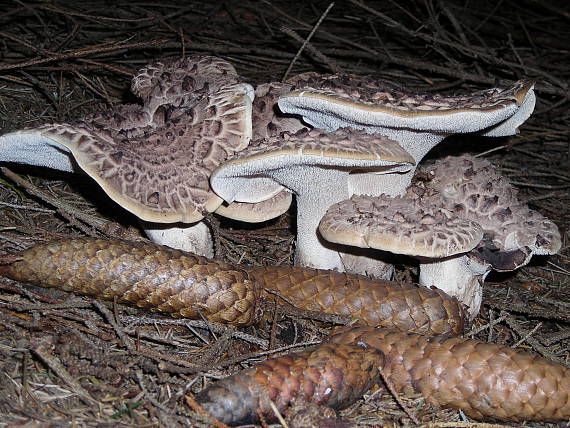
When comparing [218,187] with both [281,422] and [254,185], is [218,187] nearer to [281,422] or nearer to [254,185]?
[254,185]

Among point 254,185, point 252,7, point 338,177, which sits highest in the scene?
point 252,7

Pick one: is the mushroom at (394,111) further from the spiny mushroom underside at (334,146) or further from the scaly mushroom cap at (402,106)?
the spiny mushroom underside at (334,146)

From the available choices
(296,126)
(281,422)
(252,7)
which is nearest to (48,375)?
(281,422)

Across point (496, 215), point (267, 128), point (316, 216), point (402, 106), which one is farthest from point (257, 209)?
point (496, 215)

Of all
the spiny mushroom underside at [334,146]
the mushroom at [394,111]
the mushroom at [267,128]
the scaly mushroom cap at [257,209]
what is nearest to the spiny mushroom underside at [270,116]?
the mushroom at [267,128]

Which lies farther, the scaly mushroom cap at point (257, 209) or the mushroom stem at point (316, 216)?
the scaly mushroom cap at point (257, 209)

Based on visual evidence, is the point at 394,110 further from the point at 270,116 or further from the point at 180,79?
the point at 180,79
